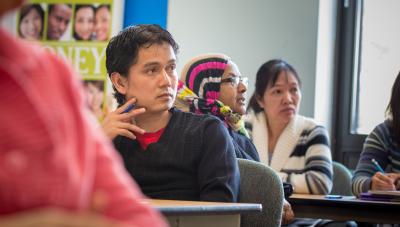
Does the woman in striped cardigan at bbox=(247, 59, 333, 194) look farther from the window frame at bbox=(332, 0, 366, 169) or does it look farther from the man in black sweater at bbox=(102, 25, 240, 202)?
the man in black sweater at bbox=(102, 25, 240, 202)

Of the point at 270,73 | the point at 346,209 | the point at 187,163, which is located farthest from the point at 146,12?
the point at 187,163

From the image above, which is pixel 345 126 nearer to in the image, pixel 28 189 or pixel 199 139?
pixel 199 139

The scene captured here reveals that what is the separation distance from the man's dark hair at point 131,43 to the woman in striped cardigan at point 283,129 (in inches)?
61.2

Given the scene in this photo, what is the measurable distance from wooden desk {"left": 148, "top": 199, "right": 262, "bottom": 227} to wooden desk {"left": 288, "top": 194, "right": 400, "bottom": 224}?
1410mm

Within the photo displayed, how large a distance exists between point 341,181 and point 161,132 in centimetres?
195

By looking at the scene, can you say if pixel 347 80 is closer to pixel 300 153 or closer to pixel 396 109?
pixel 300 153

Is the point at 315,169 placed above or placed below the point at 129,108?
below

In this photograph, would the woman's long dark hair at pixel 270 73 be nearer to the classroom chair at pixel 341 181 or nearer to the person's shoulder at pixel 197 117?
the classroom chair at pixel 341 181

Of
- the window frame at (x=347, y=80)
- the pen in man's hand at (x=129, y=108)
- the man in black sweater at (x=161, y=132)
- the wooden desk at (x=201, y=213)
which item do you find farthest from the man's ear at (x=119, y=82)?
the window frame at (x=347, y=80)

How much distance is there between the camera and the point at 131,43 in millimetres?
2590

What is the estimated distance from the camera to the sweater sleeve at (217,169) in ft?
7.48

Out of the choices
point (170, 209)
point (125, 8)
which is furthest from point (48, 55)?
point (125, 8)

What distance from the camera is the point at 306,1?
5.27 metres

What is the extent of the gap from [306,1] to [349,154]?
1141mm
